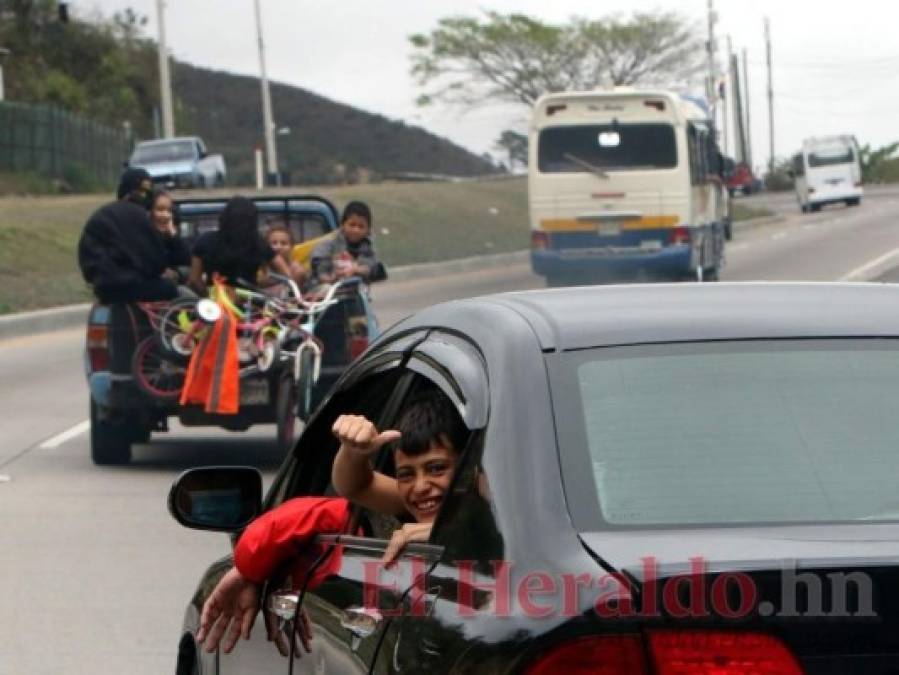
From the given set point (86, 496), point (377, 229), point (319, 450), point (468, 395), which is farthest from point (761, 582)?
point (377, 229)

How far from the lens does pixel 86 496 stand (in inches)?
517

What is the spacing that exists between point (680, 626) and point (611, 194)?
27805 mm

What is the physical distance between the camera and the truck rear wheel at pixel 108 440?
1443cm

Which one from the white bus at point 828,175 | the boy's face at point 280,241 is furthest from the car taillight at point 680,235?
the white bus at point 828,175

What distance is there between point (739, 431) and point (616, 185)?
27.2 m

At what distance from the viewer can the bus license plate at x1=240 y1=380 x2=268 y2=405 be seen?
1383cm

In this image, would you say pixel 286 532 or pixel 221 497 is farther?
pixel 221 497

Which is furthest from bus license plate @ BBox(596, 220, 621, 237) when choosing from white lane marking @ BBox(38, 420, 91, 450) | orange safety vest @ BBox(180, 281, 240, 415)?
orange safety vest @ BBox(180, 281, 240, 415)

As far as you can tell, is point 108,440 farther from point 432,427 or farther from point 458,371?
point 458,371

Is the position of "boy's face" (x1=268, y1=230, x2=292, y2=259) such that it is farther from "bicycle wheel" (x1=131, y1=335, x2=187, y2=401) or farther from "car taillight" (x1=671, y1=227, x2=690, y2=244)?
"car taillight" (x1=671, y1=227, x2=690, y2=244)

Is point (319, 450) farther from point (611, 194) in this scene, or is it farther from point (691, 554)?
point (611, 194)

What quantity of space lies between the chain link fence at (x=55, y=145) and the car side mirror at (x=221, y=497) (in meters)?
49.4

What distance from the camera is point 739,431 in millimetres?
3588

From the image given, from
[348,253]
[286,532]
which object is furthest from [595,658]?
[348,253]
